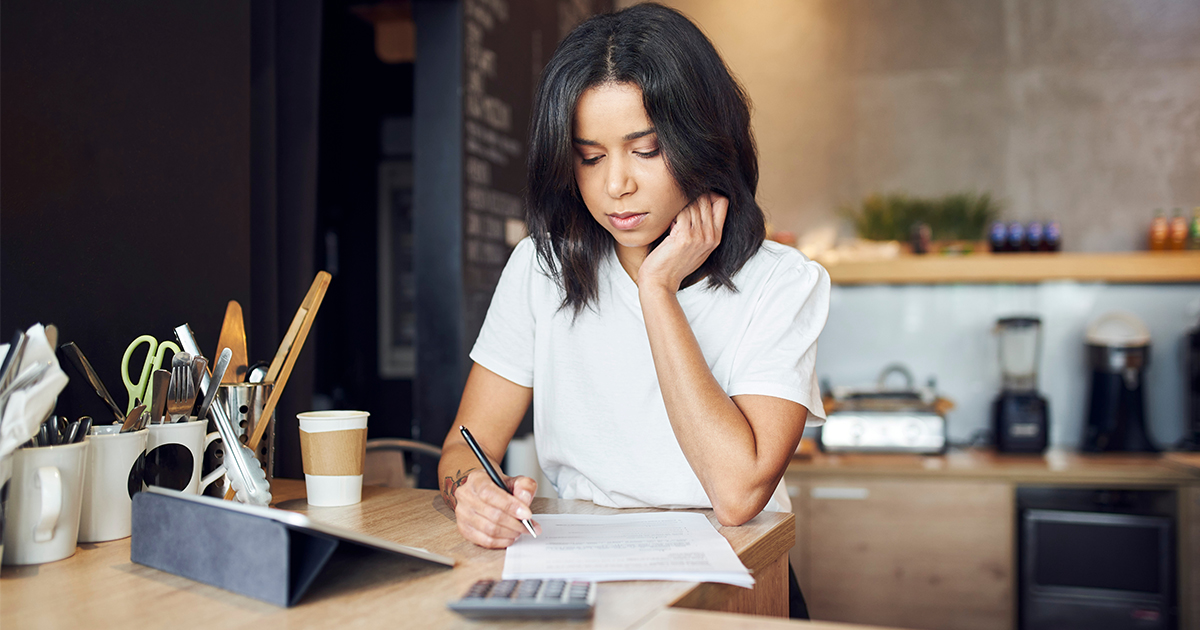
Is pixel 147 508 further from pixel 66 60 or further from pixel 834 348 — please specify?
pixel 834 348

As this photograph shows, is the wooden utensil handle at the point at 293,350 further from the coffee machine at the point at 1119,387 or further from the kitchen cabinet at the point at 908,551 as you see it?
the coffee machine at the point at 1119,387

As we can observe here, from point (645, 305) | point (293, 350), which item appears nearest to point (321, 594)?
point (293, 350)

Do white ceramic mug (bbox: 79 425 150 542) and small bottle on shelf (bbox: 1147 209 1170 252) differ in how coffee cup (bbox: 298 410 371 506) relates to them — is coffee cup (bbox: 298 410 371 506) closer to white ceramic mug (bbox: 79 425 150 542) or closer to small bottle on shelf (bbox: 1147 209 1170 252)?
white ceramic mug (bbox: 79 425 150 542)

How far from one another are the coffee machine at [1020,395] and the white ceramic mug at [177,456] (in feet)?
9.36

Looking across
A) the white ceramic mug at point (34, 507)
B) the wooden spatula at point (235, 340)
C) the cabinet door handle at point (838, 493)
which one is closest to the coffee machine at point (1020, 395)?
the cabinet door handle at point (838, 493)

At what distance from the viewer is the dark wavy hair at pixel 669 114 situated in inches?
45.8

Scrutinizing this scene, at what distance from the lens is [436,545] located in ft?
3.10

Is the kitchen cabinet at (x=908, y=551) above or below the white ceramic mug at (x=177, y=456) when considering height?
below

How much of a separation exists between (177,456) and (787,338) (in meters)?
0.83

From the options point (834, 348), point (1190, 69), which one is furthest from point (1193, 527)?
point (1190, 69)

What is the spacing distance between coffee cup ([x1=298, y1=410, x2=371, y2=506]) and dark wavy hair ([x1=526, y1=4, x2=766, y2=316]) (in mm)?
462

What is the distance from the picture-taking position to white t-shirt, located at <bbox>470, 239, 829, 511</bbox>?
1223 mm

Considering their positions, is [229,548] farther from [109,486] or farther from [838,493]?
[838,493]

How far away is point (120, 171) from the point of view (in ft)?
3.92
